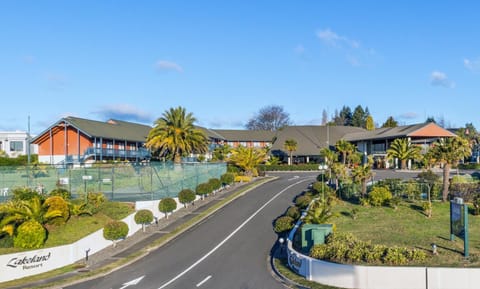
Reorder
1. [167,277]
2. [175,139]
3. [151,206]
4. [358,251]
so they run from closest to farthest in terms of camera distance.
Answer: [358,251], [167,277], [151,206], [175,139]

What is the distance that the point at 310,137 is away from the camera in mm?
101688

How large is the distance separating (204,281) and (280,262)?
494 centimetres

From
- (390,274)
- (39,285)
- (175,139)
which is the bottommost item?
(39,285)

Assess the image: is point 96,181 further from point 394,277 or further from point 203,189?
point 394,277

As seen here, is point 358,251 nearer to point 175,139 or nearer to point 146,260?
point 146,260

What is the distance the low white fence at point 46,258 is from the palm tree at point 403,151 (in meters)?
57.5

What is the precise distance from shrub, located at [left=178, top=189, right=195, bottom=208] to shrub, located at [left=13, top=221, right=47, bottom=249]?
15.5 m

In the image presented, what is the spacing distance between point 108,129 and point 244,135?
170ft

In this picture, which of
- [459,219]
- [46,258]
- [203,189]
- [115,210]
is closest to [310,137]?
[203,189]

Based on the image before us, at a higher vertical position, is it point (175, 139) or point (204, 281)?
point (175, 139)

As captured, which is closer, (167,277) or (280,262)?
(167,277)

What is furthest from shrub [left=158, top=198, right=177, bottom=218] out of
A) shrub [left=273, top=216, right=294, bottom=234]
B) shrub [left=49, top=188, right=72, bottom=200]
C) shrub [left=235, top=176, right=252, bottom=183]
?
shrub [left=235, top=176, right=252, bottom=183]

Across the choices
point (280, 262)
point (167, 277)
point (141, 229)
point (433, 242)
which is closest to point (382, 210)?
point (433, 242)

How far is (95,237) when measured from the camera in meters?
31.3
